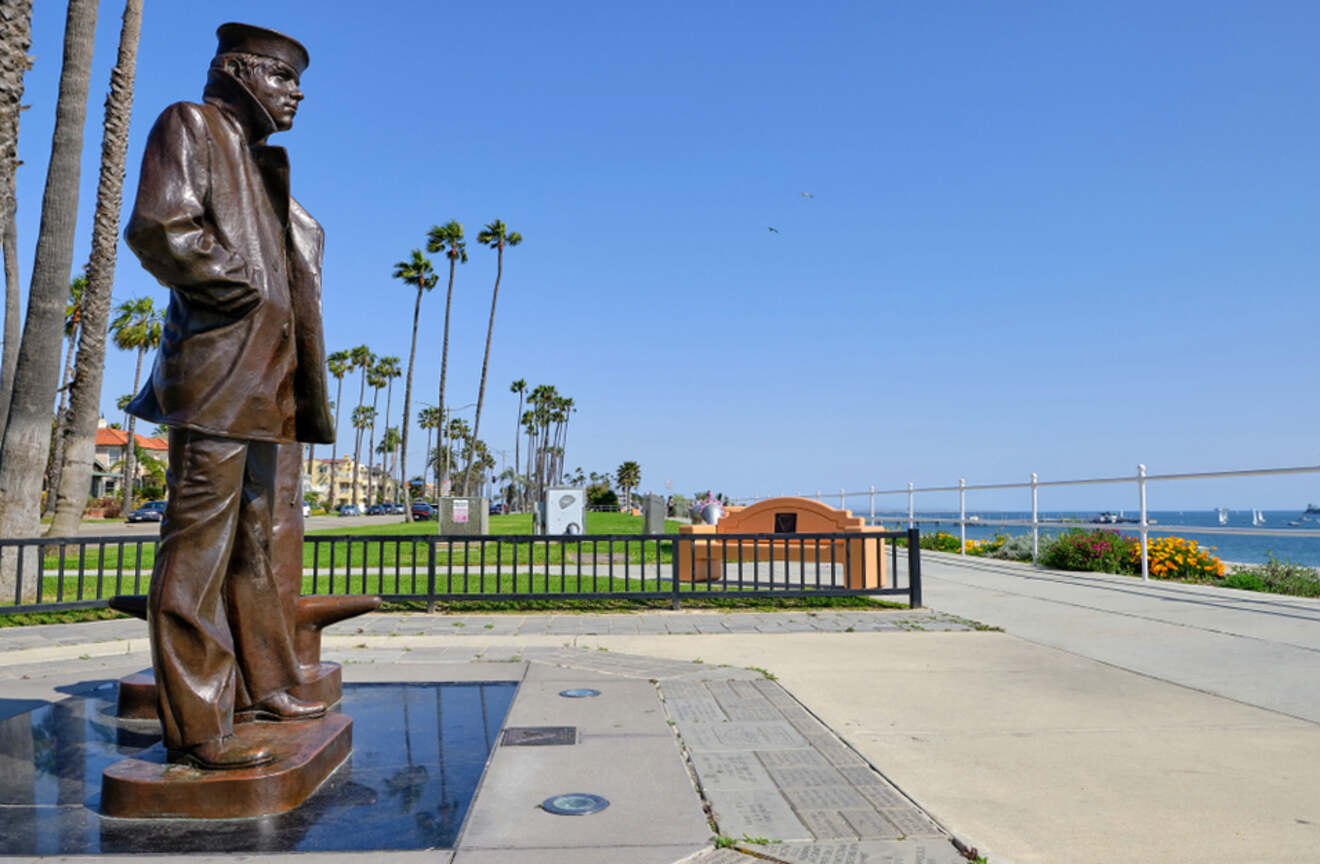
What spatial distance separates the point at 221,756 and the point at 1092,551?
46.5 feet

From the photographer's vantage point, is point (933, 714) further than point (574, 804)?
Yes

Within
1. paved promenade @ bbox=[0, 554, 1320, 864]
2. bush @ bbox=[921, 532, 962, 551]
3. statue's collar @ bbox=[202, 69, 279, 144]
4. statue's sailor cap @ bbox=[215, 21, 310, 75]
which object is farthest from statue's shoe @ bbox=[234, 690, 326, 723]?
bush @ bbox=[921, 532, 962, 551]

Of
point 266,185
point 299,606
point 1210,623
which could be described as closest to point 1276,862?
point 299,606

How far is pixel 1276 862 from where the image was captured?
2730mm

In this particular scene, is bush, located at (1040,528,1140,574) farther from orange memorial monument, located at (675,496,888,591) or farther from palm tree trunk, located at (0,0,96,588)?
palm tree trunk, located at (0,0,96,588)

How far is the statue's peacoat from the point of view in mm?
3217

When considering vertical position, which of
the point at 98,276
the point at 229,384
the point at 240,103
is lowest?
the point at 229,384

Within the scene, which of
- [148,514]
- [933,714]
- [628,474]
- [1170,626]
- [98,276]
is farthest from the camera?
[628,474]

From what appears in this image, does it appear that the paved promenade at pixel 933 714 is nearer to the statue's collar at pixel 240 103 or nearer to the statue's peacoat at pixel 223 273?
the statue's peacoat at pixel 223 273

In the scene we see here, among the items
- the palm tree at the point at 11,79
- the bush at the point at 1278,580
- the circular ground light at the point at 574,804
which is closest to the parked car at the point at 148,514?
the palm tree at the point at 11,79

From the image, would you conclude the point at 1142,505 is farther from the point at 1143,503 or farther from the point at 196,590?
the point at 196,590

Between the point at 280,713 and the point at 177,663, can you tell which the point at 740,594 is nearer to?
the point at 280,713

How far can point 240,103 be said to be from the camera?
12.0ft

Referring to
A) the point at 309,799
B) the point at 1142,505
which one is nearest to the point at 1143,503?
the point at 1142,505
